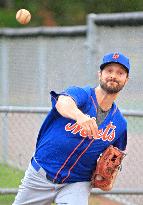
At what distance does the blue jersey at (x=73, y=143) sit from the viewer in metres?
5.95

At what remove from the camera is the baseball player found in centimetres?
586

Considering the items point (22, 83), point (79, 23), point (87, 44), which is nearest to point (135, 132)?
point (87, 44)

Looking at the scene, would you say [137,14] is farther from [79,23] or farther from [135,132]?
[79,23]

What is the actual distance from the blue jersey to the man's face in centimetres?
16

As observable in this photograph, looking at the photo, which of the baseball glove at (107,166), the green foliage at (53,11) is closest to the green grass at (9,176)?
the baseball glove at (107,166)

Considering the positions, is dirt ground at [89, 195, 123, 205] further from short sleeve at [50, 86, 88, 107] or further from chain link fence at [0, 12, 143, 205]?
short sleeve at [50, 86, 88, 107]

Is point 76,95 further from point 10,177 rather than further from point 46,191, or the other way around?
point 10,177

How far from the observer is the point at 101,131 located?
5961 millimetres

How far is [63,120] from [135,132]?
8.14 feet

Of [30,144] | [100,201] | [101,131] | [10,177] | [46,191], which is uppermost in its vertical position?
[101,131]

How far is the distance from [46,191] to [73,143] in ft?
1.50

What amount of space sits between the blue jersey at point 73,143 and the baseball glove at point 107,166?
40mm

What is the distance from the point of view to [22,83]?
10164 mm

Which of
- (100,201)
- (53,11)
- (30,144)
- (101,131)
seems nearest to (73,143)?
(101,131)
